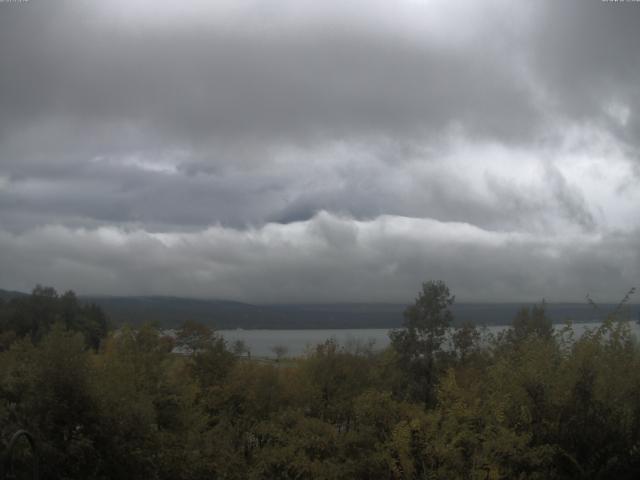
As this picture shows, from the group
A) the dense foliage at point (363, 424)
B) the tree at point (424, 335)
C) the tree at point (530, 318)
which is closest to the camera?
the dense foliage at point (363, 424)

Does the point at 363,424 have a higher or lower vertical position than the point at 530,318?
lower

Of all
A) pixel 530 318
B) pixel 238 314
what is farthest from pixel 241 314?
pixel 530 318

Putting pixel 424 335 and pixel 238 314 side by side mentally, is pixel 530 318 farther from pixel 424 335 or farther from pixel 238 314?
pixel 238 314

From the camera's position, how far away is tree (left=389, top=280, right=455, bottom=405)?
167 feet

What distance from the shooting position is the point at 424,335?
53.4 m

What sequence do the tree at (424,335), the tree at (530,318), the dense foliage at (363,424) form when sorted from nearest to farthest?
the dense foliage at (363,424) < the tree at (424,335) < the tree at (530,318)

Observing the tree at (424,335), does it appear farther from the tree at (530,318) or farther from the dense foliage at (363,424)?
the dense foliage at (363,424)

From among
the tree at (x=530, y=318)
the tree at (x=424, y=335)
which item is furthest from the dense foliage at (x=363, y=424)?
the tree at (x=530, y=318)

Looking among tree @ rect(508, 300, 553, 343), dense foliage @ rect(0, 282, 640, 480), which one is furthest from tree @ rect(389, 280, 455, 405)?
dense foliage @ rect(0, 282, 640, 480)

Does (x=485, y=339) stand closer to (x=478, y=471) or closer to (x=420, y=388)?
(x=420, y=388)

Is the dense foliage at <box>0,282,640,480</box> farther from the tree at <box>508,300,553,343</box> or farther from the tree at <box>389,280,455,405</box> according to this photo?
the tree at <box>508,300,553,343</box>

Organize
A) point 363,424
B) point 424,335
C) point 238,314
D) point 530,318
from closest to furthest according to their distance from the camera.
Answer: point 363,424 → point 424,335 → point 530,318 → point 238,314

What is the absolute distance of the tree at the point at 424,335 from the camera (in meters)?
50.9

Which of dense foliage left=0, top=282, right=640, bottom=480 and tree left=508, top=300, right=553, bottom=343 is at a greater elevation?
tree left=508, top=300, right=553, bottom=343
